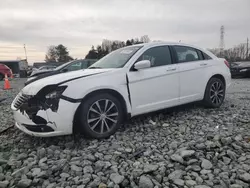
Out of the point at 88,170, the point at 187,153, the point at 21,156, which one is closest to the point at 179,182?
the point at 187,153

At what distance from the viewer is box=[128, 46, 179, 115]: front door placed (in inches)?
158

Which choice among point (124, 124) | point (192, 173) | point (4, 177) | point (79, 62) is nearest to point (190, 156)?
point (192, 173)

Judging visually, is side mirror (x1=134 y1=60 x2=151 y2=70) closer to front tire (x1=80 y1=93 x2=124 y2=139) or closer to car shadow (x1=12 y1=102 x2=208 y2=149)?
front tire (x1=80 y1=93 x2=124 y2=139)

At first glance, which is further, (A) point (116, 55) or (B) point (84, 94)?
(A) point (116, 55)

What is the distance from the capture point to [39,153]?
3.28 m

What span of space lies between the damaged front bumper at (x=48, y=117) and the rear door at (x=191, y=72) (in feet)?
7.50

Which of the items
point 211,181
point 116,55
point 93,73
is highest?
point 116,55

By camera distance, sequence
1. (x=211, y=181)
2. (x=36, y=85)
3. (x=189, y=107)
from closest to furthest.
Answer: (x=211, y=181) < (x=36, y=85) < (x=189, y=107)

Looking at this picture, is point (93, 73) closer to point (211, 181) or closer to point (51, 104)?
point (51, 104)

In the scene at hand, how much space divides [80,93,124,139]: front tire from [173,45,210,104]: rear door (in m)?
1.54

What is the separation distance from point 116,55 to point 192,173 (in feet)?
9.18

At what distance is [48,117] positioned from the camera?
3354 millimetres

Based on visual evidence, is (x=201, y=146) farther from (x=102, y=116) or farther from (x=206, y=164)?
(x=102, y=116)

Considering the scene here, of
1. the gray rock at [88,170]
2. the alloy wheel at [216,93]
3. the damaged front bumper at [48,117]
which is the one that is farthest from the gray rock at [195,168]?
the alloy wheel at [216,93]
